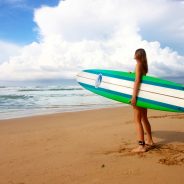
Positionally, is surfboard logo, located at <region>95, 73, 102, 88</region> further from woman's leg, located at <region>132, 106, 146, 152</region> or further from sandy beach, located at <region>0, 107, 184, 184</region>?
woman's leg, located at <region>132, 106, 146, 152</region>

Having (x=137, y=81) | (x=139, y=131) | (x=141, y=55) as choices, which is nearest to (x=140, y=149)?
(x=139, y=131)

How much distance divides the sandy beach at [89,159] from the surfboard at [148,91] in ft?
2.13

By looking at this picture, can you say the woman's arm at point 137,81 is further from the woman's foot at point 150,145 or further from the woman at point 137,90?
the woman's foot at point 150,145

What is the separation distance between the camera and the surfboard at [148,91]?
4438mm

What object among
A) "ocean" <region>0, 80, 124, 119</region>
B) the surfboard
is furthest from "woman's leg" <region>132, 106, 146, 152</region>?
"ocean" <region>0, 80, 124, 119</region>

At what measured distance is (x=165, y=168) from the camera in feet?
10.7

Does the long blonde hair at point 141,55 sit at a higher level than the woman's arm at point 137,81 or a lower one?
higher

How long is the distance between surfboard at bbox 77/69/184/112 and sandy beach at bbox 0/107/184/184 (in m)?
0.65

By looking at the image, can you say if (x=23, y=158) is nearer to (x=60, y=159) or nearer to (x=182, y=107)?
(x=60, y=159)

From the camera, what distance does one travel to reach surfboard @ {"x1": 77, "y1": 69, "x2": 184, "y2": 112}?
4438mm

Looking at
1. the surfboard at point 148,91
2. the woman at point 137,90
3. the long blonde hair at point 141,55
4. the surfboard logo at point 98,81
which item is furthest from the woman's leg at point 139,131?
the surfboard logo at point 98,81

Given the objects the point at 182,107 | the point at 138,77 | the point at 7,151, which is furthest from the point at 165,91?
the point at 7,151

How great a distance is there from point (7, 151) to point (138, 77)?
2339 millimetres

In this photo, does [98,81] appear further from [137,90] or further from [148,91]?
[137,90]
